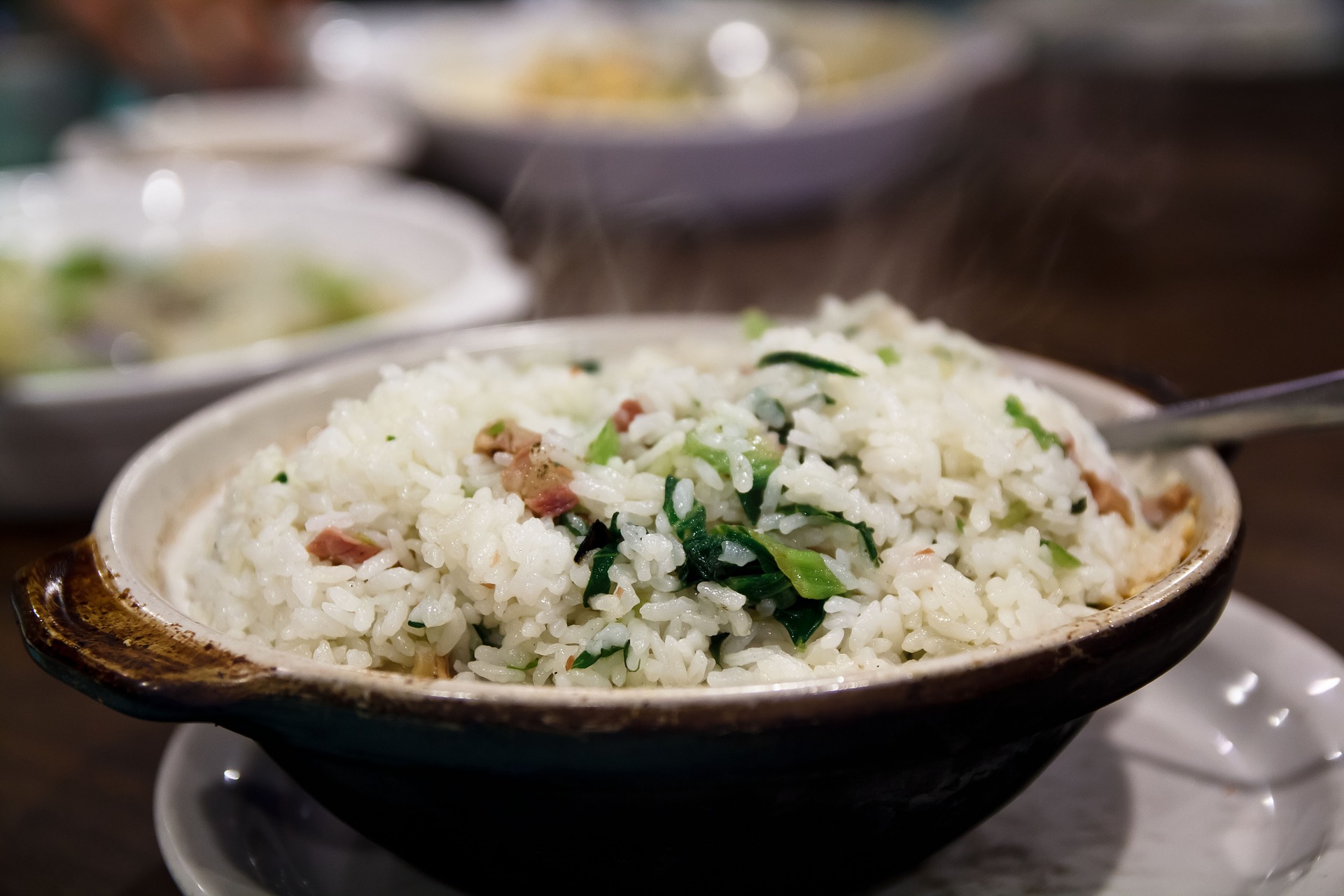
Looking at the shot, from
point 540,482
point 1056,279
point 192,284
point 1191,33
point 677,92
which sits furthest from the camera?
point 1191,33

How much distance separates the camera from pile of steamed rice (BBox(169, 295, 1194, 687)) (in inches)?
44.5

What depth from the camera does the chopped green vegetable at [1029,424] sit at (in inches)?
51.8

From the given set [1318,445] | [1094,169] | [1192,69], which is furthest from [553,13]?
[1318,445]

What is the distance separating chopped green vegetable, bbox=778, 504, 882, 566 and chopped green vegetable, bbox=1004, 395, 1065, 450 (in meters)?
0.25

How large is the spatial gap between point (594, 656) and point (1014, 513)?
1.75ft

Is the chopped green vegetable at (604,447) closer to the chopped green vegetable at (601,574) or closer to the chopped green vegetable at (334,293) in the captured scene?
the chopped green vegetable at (601,574)

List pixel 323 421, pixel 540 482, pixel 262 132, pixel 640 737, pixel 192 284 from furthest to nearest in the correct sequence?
pixel 262 132, pixel 192 284, pixel 323 421, pixel 540 482, pixel 640 737

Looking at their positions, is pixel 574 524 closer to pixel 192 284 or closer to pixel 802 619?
pixel 802 619

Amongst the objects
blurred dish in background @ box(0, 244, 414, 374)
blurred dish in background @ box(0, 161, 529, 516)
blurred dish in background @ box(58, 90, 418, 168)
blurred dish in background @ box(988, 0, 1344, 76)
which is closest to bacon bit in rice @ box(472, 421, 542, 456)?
blurred dish in background @ box(0, 161, 529, 516)

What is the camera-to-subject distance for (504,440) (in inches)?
50.9

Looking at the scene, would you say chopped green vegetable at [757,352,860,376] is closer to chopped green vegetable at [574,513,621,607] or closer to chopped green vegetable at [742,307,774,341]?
chopped green vegetable at [742,307,774,341]

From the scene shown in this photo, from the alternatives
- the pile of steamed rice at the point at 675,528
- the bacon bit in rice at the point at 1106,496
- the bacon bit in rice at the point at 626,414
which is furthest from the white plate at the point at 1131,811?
the bacon bit in rice at the point at 626,414

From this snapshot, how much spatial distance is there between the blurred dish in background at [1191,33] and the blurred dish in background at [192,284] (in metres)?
5.33

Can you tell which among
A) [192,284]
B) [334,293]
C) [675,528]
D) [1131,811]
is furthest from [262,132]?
[1131,811]
